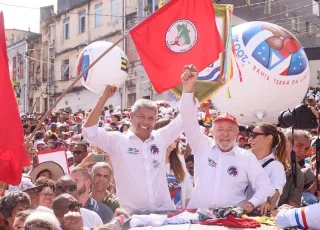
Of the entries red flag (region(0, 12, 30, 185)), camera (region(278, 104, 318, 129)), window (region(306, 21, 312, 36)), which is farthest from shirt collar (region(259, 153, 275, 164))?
window (region(306, 21, 312, 36))

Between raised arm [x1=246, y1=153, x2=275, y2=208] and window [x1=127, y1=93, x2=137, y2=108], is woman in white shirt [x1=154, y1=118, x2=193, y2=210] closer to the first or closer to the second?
raised arm [x1=246, y1=153, x2=275, y2=208]

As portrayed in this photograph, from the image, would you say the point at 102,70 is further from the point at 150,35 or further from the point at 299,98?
the point at 150,35

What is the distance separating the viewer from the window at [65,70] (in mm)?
37250

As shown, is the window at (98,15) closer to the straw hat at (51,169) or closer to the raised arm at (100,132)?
the straw hat at (51,169)

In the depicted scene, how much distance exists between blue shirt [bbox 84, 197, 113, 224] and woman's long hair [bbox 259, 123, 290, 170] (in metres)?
1.68

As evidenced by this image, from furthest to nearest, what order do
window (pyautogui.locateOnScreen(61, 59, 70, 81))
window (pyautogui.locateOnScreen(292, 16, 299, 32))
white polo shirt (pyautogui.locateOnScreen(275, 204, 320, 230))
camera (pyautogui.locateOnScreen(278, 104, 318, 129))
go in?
window (pyautogui.locateOnScreen(61, 59, 70, 81)) < window (pyautogui.locateOnScreen(292, 16, 299, 32)) < camera (pyautogui.locateOnScreen(278, 104, 318, 129)) < white polo shirt (pyautogui.locateOnScreen(275, 204, 320, 230))

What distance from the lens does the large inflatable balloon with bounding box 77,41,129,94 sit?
463 inches

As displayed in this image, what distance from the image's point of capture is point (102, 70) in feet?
39.3

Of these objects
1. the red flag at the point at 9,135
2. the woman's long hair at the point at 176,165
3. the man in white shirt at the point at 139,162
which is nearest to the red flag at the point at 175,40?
the woman's long hair at the point at 176,165

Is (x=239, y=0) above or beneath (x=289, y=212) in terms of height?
above

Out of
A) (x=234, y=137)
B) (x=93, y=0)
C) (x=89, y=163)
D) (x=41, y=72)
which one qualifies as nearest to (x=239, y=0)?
(x=93, y=0)

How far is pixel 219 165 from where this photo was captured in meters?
4.89

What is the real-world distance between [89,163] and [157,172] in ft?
6.90

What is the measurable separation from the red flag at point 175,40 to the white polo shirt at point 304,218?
2.63m
